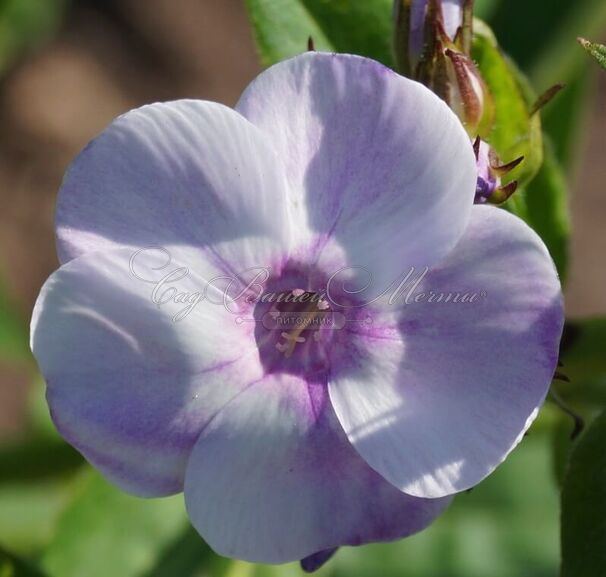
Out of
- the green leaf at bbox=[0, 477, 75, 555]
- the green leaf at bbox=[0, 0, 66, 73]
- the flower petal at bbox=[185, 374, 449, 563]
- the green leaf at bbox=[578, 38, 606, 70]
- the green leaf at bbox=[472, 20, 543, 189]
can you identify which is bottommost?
the green leaf at bbox=[0, 477, 75, 555]

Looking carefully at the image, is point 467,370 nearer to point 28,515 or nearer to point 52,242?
point 28,515

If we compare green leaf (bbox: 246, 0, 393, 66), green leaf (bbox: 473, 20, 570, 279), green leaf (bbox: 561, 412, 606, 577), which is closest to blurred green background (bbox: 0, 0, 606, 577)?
green leaf (bbox: 246, 0, 393, 66)

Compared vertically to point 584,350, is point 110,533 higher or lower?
lower

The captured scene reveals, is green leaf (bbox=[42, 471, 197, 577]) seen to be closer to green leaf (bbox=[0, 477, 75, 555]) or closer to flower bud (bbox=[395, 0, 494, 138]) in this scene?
green leaf (bbox=[0, 477, 75, 555])

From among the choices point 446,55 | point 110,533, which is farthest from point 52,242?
point 446,55

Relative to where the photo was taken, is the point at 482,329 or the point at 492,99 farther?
the point at 492,99

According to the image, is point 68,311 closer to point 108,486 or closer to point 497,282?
point 497,282

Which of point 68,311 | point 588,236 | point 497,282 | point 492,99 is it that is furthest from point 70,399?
point 588,236
